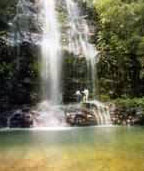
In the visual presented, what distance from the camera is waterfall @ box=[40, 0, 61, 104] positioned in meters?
22.0

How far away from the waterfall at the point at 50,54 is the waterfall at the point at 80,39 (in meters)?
0.76

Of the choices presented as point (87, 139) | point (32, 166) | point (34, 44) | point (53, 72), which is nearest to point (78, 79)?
point (53, 72)

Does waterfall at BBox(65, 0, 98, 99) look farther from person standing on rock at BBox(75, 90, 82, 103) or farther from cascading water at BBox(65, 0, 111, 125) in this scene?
person standing on rock at BBox(75, 90, 82, 103)

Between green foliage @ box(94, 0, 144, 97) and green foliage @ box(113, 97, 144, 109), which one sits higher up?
green foliage @ box(94, 0, 144, 97)

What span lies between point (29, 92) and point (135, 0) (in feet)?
21.0

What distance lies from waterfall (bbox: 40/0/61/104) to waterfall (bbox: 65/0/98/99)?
2.48 feet

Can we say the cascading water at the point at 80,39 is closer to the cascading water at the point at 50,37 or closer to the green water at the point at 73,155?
the cascading water at the point at 50,37

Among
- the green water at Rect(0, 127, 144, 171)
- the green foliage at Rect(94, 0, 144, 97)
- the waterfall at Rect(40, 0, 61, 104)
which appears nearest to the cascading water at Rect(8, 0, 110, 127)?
the waterfall at Rect(40, 0, 61, 104)

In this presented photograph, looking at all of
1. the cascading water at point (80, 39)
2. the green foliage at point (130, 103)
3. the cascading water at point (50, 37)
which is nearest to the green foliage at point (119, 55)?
the cascading water at point (80, 39)

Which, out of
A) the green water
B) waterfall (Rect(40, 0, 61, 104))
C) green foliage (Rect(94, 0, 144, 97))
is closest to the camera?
the green water

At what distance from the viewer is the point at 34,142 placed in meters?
11.8

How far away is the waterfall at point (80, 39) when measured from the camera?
74.8ft

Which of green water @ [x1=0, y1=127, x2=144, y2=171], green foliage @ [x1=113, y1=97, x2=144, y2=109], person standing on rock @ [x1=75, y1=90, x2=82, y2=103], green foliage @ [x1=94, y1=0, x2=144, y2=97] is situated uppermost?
green foliage @ [x1=94, y1=0, x2=144, y2=97]

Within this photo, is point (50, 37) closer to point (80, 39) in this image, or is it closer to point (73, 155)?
point (80, 39)
